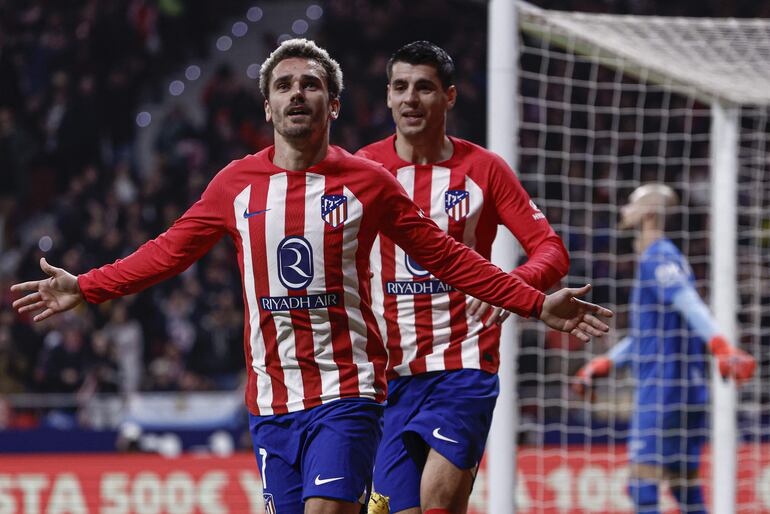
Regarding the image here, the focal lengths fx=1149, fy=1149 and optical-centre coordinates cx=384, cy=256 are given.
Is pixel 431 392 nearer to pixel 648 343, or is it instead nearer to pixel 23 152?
pixel 648 343

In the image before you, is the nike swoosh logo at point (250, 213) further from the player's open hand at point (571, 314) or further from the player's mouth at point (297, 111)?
the player's open hand at point (571, 314)

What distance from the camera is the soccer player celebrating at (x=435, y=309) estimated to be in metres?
3.83

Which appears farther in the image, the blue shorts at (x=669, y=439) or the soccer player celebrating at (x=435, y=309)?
the blue shorts at (x=669, y=439)

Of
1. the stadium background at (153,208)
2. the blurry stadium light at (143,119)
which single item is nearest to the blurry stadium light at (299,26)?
the stadium background at (153,208)

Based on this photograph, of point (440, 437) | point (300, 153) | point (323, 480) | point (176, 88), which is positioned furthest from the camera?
point (176, 88)

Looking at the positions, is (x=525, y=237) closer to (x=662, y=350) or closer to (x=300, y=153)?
(x=300, y=153)

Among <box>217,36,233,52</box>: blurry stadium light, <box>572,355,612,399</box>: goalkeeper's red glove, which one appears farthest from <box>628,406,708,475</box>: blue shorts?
<box>217,36,233,52</box>: blurry stadium light

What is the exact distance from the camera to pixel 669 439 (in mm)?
6359

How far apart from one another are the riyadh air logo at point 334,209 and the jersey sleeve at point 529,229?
2.07 ft

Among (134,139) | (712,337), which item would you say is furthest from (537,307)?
(134,139)

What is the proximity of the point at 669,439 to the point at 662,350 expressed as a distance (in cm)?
49

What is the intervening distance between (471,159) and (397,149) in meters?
0.27

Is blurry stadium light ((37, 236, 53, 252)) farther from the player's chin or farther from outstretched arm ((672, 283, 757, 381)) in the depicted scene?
the player's chin

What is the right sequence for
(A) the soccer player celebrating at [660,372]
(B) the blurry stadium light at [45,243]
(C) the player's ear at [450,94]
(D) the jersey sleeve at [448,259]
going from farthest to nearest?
(B) the blurry stadium light at [45,243] < (A) the soccer player celebrating at [660,372] < (C) the player's ear at [450,94] < (D) the jersey sleeve at [448,259]
